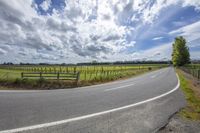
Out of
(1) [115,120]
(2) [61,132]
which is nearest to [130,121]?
(1) [115,120]

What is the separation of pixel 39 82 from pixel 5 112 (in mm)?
11938

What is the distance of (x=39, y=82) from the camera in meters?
17.2

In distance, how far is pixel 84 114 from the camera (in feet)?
18.5

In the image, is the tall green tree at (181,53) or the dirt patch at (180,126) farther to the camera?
the tall green tree at (181,53)

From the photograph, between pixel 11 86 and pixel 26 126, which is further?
pixel 11 86

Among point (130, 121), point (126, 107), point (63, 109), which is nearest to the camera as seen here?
point (130, 121)

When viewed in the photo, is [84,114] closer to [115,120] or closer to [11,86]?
[115,120]

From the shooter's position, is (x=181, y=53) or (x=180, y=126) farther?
(x=181, y=53)

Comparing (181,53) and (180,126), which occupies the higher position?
(181,53)

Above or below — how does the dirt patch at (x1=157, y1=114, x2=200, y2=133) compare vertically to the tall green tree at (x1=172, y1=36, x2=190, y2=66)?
below

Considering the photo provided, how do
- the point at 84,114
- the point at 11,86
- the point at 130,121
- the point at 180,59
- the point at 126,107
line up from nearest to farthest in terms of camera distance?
the point at 130,121, the point at 84,114, the point at 126,107, the point at 11,86, the point at 180,59

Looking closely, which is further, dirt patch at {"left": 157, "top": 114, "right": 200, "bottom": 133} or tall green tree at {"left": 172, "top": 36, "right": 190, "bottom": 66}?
tall green tree at {"left": 172, "top": 36, "right": 190, "bottom": 66}

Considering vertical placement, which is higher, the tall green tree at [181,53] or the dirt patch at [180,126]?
the tall green tree at [181,53]

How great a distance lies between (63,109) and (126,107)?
247cm
